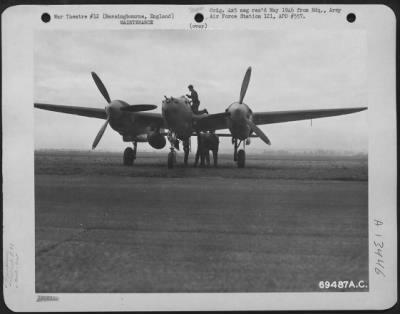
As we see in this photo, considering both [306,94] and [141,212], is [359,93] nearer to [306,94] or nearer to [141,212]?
[306,94]

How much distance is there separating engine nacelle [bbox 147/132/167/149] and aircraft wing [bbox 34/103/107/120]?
2.72 feet

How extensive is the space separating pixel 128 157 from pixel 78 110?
0.74 m

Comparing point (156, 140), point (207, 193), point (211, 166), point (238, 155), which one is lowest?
point (207, 193)

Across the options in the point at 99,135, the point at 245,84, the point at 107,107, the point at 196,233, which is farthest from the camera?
the point at 99,135

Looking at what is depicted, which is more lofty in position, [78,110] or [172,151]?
[78,110]

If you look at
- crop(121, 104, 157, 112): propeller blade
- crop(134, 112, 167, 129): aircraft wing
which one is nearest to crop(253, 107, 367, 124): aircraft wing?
crop(121, 104, 157, 112): propeller blade

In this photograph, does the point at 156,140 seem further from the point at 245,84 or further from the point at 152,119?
the point at 245,84

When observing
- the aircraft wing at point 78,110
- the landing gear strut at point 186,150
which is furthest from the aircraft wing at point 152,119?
the aircraft wing at point 78,110

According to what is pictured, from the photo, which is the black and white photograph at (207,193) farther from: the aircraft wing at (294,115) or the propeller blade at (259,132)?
the propeller blade at (259,132)

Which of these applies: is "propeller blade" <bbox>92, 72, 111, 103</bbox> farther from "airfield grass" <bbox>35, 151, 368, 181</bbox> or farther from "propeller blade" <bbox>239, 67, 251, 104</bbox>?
"propeller blade" <bbox>239, 67, 251, 104</bbox>

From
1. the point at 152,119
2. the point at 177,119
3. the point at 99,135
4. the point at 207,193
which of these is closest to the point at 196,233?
the point at 207,193

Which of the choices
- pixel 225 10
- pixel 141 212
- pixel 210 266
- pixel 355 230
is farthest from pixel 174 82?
pixel 355 230

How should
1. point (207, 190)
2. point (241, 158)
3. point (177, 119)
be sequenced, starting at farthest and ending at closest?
point (177, 119), point (241, 158), point (207, 190)

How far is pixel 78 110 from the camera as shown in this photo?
2.61 m
